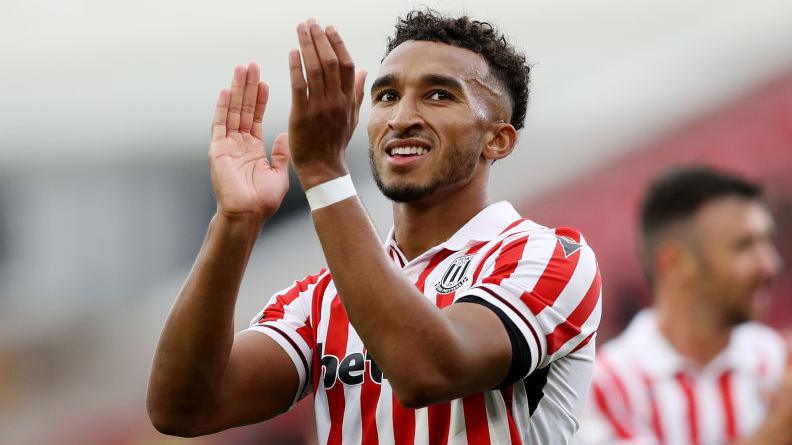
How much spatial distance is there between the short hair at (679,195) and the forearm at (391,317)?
2999 mm

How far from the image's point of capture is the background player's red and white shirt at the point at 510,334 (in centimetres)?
207

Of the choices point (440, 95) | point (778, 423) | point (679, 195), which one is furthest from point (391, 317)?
point (679, 195)

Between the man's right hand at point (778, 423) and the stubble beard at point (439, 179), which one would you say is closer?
the stubble beard at point (439, 179)

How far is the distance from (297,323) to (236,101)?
50cm

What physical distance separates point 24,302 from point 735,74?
13.3ft

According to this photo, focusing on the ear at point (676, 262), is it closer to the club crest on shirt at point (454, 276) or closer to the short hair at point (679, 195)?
the short hair at point (679, 195)

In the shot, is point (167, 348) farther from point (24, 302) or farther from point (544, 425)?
point (24, 302)

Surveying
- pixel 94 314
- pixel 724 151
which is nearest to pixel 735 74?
pixel 724 151

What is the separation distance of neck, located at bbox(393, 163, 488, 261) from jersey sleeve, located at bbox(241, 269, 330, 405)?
0.21 meters

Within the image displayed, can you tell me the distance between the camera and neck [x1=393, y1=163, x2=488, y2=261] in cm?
242

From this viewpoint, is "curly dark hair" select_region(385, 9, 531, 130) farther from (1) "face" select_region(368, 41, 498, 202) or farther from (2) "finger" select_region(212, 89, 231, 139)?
(2) "finger" select_region(212, 89, 231, 139)

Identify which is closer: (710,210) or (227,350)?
(227,350)

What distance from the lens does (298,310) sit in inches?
97.2

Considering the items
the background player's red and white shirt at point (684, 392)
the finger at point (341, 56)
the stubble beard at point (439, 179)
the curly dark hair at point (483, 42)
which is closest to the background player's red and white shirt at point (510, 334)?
the stubble beard at point (439, 179)
